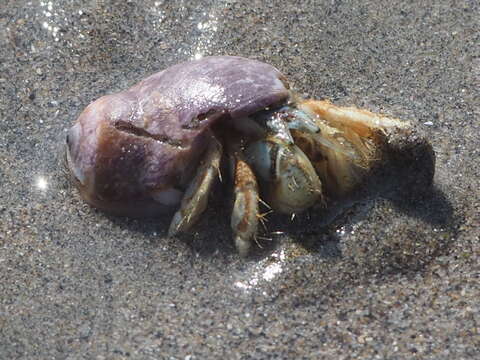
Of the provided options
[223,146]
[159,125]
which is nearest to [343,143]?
[223,146]

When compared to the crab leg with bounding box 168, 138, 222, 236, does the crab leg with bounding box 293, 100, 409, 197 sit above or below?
above

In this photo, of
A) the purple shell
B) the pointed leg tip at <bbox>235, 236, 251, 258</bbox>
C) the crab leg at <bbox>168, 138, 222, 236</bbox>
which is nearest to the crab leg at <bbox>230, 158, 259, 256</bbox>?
the pointed leg tip at <bbox>235, 236, 251, 258</bbox>

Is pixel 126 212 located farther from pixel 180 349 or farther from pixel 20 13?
pixel 20 13

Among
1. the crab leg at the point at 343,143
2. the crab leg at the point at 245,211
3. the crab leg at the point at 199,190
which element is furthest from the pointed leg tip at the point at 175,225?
the crab leg at the point at 343,143

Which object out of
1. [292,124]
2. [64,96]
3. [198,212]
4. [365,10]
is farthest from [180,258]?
[365,10]

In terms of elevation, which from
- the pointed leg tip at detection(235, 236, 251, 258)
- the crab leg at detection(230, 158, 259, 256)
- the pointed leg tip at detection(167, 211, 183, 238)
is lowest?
the pointed leg tip at detection(167, 211, 183, 238)

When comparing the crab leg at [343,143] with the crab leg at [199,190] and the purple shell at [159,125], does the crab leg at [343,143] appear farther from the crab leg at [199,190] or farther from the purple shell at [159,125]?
the crab leg at [199,190]

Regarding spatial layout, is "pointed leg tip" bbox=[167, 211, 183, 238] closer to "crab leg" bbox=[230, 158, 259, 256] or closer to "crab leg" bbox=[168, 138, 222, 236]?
"crab leg" bbox=[168, 138, 222, 236]

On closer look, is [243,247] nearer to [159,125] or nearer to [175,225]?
[175,225]
